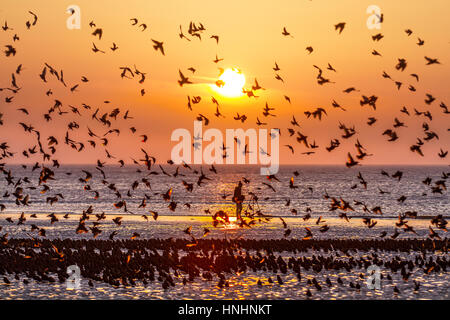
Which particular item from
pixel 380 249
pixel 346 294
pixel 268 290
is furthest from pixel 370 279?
pixel 380 249

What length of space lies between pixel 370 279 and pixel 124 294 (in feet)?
38.3

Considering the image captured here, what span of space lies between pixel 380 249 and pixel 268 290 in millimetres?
14049

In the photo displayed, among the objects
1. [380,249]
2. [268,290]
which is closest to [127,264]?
[268,290]

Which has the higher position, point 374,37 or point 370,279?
point 374,37

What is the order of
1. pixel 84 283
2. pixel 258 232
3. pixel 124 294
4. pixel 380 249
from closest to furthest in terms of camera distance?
pixel 124 294 → pixel 84 283 → pixel 380 249 → pixel 258 232

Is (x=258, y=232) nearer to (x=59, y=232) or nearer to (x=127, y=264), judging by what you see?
(x=59, y=232)

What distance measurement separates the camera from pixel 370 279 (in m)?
28.7

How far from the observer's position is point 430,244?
3888 centimetres

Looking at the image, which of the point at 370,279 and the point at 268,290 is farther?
the point at 370,279

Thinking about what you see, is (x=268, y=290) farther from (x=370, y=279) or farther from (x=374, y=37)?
(x=374, y=37)

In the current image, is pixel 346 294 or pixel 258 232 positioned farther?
pixel 258 232
